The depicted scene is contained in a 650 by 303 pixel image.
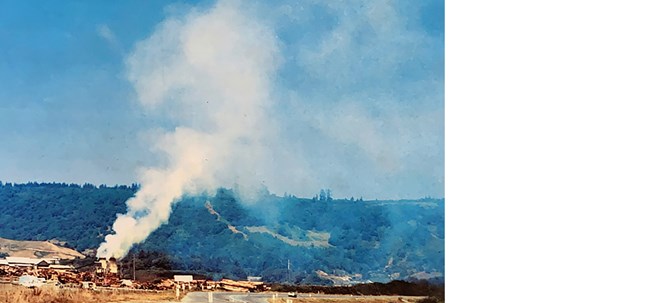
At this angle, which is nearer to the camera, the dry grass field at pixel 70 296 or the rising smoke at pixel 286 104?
the rising smoke at pixel 286 104

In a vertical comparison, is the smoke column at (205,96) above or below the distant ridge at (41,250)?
above

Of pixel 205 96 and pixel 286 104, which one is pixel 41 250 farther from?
pixel 286 104

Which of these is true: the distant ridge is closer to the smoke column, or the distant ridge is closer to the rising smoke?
the rising smoke

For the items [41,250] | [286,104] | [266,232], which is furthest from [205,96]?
[41,250]

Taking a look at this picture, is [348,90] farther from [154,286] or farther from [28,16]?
[28,16]

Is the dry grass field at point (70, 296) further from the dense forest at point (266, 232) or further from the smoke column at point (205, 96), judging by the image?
the smoke column at point (205, 96)

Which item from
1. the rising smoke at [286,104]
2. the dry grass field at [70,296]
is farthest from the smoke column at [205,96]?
the dry grass field at [70,296]
